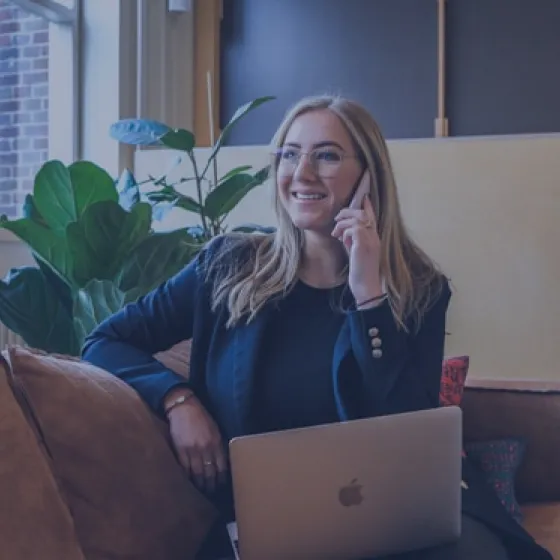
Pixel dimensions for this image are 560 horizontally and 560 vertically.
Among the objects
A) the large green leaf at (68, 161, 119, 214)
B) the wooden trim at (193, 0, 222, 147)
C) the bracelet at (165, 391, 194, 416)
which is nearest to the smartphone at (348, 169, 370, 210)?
the bracelet at (165, 391, 194, 416)

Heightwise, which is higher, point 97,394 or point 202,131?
point 202,131

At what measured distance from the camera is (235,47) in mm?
3404

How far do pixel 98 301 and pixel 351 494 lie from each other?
0.95 metres

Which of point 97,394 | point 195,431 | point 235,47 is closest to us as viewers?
point 97,394

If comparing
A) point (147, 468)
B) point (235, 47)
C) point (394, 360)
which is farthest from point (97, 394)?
point (235, 47)

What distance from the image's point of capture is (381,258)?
5.23ft

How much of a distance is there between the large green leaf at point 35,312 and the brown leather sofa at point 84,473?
0.74m

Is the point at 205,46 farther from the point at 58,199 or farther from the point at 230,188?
the point at 58,199

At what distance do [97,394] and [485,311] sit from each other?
5.28ft

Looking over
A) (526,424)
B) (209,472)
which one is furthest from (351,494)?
(526,424)

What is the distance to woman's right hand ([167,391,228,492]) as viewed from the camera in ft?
4.50

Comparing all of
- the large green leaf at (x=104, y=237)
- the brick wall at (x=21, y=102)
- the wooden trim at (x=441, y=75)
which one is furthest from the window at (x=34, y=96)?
the wooden trim at (x=441, y=75)

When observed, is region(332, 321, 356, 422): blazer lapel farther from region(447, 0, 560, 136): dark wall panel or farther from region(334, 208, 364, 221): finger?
region(447, 0, 560, 136): dark wall panel

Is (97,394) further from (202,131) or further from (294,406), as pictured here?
(202,131)
